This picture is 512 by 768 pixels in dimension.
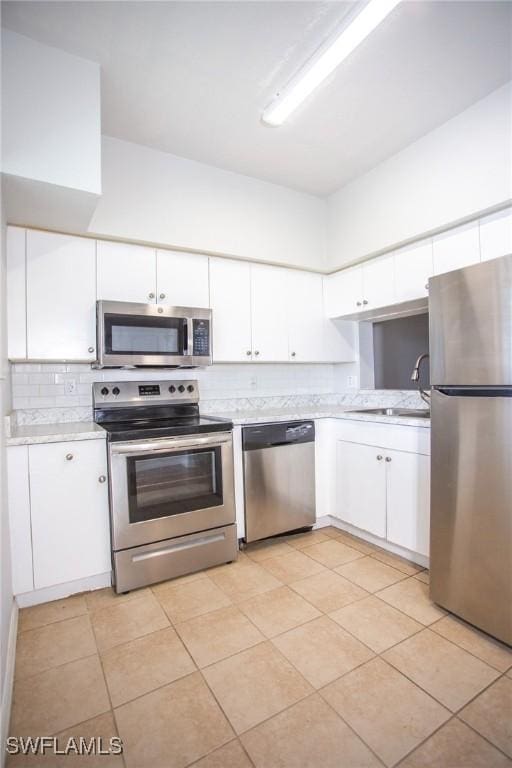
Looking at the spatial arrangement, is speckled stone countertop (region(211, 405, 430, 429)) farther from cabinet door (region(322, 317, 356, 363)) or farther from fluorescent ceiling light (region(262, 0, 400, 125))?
fluorescent ceiling light (region(262, 0, 400, 125))

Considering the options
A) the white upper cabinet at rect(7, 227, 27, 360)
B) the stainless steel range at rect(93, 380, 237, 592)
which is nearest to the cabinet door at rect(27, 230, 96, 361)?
the white upper cabinet at rect(7, 227, 27, 360)

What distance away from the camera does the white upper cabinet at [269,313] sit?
3143 millimetres

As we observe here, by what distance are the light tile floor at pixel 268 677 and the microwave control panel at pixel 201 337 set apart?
1468 mm

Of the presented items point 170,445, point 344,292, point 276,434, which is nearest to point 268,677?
point 170,445

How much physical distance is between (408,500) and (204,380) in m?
1.71

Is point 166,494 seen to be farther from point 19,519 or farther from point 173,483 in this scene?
point 19,519

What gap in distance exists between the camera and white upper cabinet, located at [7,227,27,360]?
2.27 meters

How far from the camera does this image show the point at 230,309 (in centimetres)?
303

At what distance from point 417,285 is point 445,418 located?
1.16 meters

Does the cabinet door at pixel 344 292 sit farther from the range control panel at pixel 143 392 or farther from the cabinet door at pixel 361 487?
the range control panel at pixel 143 392

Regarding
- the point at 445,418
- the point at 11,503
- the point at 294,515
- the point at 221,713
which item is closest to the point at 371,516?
the point at 294,515

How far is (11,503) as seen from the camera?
1965mm

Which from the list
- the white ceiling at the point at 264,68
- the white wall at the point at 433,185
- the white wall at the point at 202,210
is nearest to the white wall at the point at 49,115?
the white ceiling at the point at 264,68

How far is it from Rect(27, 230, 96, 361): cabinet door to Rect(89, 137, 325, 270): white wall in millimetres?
214
